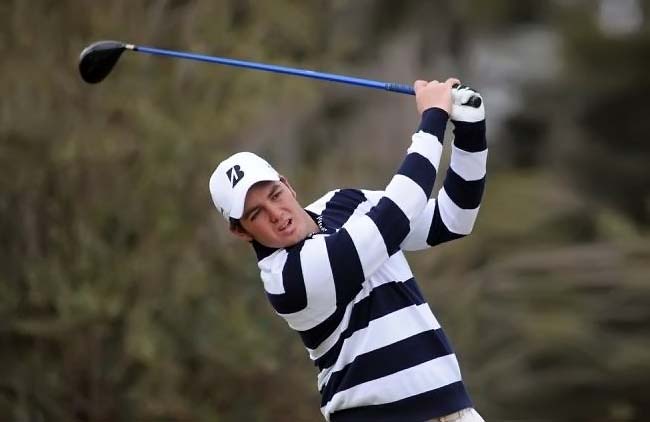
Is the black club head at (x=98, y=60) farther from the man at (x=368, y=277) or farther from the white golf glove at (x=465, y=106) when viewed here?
the white golf glove at (x=465, y=106)

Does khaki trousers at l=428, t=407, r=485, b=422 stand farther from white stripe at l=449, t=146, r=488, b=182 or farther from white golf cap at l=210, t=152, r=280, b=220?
white golf cap at l=210, t=152, r=280, b=220

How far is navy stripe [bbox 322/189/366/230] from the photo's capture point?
3654mm

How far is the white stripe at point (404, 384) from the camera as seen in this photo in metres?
3.49

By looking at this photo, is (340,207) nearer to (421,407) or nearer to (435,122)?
(435,122)

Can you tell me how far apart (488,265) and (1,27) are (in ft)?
13.9

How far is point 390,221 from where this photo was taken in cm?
340

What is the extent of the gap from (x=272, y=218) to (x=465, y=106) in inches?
23.3

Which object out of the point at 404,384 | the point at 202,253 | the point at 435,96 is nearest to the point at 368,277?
the point at 404,384

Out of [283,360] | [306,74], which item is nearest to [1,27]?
[283,360]

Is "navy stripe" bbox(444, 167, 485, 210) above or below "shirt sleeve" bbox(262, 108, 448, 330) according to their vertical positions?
above

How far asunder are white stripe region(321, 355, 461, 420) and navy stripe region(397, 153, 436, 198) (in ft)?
1.47

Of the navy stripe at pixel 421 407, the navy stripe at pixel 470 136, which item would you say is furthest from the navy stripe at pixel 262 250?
the navy stripe at pixel 470 136

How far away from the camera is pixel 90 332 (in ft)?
29.0

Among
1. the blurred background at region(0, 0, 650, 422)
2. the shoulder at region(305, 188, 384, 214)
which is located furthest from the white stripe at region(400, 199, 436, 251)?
the blurred background at region(0, 0, 650, 422)
